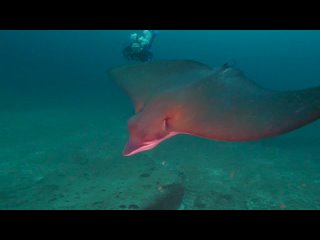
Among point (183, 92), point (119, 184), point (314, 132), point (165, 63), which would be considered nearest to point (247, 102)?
point (183, 92)

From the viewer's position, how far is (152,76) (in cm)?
607

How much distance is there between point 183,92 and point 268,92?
1320 millimetres

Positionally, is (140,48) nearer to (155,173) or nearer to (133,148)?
(155,173)

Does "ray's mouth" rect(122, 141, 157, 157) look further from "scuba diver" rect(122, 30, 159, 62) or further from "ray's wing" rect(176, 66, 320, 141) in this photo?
"scuba diver" rect(122, 30, 159, 62)

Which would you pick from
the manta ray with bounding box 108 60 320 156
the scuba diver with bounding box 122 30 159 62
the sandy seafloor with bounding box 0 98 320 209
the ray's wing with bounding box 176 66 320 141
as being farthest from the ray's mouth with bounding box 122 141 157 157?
the scuba diver with bounding box 122 30 159 62

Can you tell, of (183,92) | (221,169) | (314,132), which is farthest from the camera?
(314,132)

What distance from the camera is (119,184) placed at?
6719 mm

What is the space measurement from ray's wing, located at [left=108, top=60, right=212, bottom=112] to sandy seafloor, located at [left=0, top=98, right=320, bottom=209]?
2194 millimetres

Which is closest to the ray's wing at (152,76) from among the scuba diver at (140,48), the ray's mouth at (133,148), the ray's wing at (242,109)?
the ray's wing at (242,109)

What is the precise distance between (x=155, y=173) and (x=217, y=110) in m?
3.72

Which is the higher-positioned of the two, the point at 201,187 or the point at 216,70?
the point at 216,70

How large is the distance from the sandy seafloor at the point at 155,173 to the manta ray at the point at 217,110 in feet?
6.97

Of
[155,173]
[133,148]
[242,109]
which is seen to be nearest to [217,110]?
[242,109]

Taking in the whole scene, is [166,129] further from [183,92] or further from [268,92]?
[268,92]
